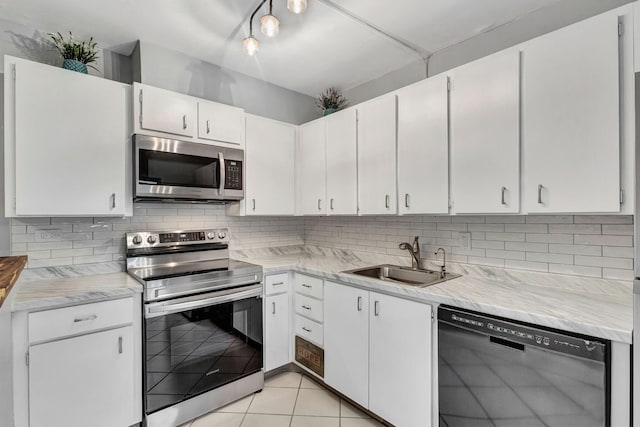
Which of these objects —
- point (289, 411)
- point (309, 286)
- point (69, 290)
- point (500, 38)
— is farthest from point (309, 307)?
point (500, 38)

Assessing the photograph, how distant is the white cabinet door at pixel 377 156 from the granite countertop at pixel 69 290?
66.9 inches

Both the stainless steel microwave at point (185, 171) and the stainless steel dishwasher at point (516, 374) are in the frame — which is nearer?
the stainless steel dishwasher at point (516, 374)

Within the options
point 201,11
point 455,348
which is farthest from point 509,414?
point 201,11

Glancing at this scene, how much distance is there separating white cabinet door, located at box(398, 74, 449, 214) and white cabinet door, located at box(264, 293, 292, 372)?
49.9 inches

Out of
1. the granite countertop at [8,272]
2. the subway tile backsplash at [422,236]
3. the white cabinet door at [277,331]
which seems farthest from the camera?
the white cabinet door at [277,331]

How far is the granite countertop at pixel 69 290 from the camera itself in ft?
5.40

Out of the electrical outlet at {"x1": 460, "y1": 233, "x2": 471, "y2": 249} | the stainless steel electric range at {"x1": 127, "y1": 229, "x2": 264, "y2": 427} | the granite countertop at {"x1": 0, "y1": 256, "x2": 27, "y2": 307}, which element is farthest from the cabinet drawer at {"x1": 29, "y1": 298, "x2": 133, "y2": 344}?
the electrical outlet at {"x1": 460, "y1": 233, "x2": 471, "y2": 249}

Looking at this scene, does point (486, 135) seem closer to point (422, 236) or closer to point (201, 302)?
point (422, 236)

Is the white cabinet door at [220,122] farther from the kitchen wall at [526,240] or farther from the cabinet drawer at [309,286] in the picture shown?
the kitchen wall at [526,240]

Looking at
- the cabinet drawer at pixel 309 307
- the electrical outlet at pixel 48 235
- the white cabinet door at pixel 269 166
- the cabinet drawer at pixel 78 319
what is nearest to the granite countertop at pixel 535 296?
the cabinet drawer at pixel 309 307

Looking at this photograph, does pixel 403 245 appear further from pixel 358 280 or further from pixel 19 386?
pixel 19 386

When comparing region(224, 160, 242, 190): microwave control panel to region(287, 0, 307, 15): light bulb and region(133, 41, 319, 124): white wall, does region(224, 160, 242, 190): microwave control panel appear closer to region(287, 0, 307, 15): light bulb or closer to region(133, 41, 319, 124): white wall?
region(133, 41, 319, 124): white wall

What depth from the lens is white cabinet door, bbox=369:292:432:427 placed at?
177 centimetres

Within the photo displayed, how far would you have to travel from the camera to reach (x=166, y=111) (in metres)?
2.29
